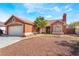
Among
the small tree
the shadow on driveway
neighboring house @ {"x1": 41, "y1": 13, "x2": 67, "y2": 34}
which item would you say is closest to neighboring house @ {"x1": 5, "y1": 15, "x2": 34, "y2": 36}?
the small tree

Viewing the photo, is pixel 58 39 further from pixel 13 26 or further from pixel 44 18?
pixel 13 26

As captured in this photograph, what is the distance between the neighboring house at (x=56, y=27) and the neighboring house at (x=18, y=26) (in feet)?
2.96

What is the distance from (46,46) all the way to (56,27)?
5.70 ft

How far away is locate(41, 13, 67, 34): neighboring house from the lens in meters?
8.11

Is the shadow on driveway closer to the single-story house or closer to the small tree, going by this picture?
the single-story house

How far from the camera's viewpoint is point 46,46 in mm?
7371

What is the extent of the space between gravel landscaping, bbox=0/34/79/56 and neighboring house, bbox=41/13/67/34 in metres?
0.32

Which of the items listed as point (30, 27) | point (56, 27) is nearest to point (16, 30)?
point (30, 27)

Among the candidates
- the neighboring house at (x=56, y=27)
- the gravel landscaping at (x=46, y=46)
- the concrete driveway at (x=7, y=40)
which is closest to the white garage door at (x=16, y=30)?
the concrete driveway at (x=7, y=40)

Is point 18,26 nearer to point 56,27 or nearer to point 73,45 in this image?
point 56,27

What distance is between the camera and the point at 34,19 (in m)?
7.69

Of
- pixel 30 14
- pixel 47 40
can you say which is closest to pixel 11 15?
pixel 30 14

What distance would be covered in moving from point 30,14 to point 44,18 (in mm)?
754

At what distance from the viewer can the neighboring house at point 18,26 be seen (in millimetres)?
8391
